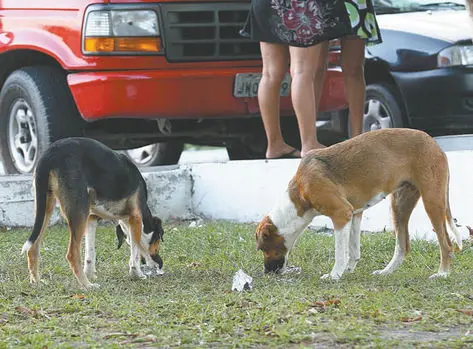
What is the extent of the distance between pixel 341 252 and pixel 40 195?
5.49ft

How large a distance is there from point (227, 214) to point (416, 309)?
12.8 ft

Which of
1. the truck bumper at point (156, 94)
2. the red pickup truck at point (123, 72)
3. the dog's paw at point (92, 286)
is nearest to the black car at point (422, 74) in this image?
the red pickup truck at point (123, 72)

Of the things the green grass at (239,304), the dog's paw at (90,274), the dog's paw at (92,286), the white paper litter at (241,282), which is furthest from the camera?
the dog's paw at (90,274)

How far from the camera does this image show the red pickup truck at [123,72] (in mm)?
8750

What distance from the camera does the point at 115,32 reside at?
343 inches

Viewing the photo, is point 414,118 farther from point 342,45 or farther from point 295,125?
point 342,45

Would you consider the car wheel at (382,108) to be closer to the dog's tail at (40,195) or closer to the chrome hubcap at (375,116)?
the chrome hubcap at (375,116)

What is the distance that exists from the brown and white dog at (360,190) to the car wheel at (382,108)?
3592 mm

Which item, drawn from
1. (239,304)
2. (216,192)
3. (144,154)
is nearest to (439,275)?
(239,304)

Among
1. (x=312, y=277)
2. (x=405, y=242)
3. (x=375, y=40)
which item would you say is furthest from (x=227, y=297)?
(x=375, y=40)

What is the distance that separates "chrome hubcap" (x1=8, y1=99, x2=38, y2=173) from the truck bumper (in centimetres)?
65

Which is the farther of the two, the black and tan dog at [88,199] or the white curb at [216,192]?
the white curb at [216,192]

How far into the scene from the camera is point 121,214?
6734 millimetres

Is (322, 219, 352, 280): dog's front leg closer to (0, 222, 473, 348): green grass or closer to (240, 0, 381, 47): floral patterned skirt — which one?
(0, 222, 473, 348): green grass
